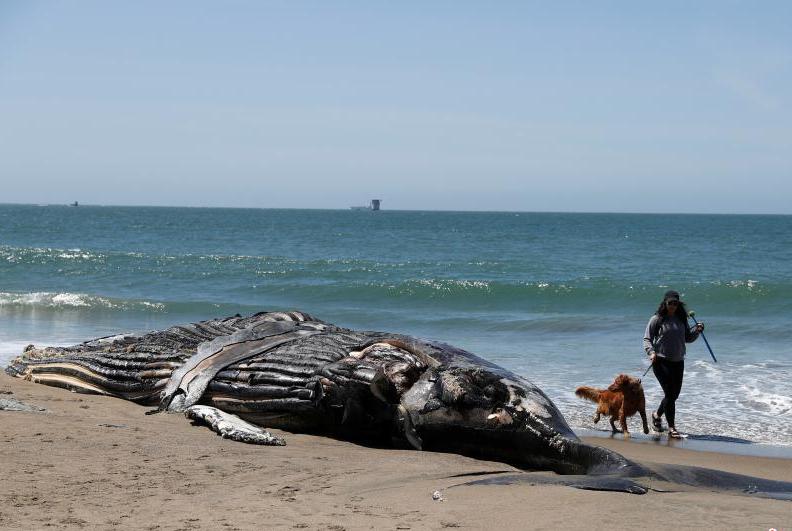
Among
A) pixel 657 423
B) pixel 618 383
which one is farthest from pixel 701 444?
pixel 618 383

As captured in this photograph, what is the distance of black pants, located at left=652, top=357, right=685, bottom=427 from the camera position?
926 centimetres

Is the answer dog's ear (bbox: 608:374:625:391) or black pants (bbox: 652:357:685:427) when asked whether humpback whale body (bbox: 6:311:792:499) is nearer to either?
dog's ear (bbox: 608:374:625:391)

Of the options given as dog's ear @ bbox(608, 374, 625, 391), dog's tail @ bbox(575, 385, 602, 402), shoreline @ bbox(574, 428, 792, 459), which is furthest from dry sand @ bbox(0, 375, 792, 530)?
dog's tail @ bbox(575, 385, 602, 402)

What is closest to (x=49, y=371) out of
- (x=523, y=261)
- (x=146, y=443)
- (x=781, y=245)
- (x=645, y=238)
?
(x=146, y=443)

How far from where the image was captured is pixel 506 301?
24625 mm

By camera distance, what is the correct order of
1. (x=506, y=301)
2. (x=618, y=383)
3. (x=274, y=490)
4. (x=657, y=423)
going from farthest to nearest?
(x=506, y=301), (x=657, y=423), (x=618, y=383), (x=274, y=490)

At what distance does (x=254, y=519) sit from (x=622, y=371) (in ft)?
28.6

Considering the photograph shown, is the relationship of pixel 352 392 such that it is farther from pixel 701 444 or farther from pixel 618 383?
pixel 701 444

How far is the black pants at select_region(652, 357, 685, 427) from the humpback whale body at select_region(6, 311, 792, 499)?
2.52 metres

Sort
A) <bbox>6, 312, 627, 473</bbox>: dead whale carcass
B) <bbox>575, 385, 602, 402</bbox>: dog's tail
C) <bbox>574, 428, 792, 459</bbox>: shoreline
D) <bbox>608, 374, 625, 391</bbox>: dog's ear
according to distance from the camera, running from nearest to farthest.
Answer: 1. <bbox>6, 312, 627, 473</bbox>: dead whale carcass
2. <bbox>574, 428, 792, 459</bbox>: shoreline
3. <bbox>608, 374, 625, 391</bbox>: dog's ear
4. <bbox>575, 385, 602, 402</bbox>: dog's tail

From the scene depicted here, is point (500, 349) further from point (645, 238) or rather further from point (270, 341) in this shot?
point (645, 238)

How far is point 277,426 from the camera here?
7816mm

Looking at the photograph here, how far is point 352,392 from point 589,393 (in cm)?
304

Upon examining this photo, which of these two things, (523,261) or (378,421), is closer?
(378,421)
